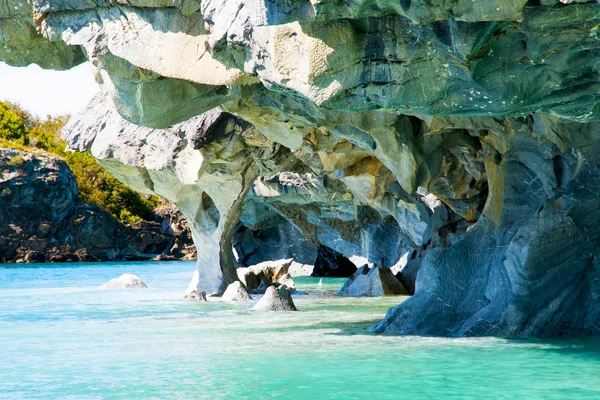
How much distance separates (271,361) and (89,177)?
1861 inches

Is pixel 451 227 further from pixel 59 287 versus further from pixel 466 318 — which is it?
pixel 59 287

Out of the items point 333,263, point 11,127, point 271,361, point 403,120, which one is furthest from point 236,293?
point 11,127

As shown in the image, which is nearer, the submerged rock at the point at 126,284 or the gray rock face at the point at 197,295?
the gray rock face at the point at 197,295

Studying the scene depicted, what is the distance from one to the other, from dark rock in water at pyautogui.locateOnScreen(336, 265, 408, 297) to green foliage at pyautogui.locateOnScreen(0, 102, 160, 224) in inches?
1374

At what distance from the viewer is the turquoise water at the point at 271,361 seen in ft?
24.6

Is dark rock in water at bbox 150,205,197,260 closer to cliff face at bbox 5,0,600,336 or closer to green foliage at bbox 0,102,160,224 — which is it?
green foliage at bbox 0,102,160,224

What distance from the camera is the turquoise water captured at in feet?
24.6

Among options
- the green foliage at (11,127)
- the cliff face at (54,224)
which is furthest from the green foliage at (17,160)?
the green foliage at (11,127)

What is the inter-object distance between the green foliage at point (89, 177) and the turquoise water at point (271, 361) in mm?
39484

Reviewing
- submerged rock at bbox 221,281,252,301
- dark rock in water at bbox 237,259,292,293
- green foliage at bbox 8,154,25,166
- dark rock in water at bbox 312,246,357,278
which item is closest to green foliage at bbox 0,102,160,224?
green foliage at bbox 8,154,25,166

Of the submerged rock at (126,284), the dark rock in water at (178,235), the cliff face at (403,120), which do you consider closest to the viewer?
the cliff face at (403,120)

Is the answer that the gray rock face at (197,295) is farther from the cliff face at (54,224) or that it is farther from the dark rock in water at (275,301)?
the cliff face at (54,224)

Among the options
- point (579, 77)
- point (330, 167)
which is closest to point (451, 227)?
point (330, 167)

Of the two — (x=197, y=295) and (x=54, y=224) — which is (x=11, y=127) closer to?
(x=54, y=224)
